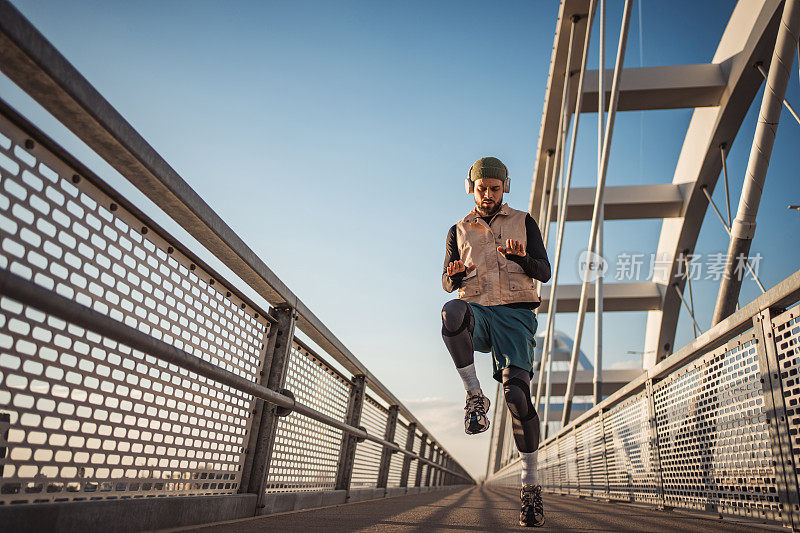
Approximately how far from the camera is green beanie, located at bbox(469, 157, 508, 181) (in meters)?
3.39

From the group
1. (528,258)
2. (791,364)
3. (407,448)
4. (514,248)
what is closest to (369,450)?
(407,448)

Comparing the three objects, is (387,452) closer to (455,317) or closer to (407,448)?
(407,448)

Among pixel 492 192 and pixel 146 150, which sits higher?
pixel 492 192

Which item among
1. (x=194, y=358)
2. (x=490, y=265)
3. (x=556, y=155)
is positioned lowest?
(x=194, y=358)

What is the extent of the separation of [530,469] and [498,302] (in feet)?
2.89

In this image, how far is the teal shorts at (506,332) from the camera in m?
3.21

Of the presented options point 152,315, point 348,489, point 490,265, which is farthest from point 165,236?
point 348,489

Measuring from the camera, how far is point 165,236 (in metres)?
2.04

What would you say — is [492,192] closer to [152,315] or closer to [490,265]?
[490,265]

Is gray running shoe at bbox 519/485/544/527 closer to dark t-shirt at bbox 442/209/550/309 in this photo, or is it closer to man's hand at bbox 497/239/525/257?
dark t-shirt at bbox 442/209/550/309

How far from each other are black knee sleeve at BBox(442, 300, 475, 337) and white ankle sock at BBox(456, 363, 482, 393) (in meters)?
0.20

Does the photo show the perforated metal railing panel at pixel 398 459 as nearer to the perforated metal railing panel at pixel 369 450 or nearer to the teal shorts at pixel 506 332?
the perforated metal railing panel at pixel 369 450

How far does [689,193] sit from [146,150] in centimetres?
1874

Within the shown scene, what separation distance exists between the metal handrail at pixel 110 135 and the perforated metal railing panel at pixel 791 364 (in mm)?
2179
